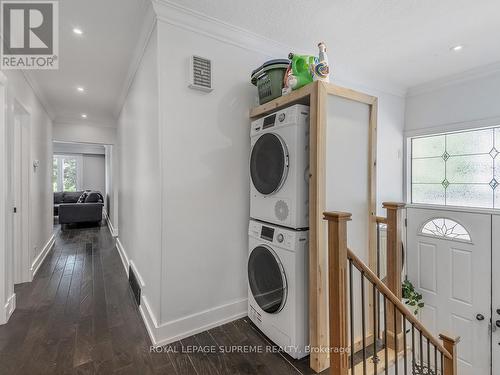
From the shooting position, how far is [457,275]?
297 centimetres

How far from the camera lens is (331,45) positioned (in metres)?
2.50

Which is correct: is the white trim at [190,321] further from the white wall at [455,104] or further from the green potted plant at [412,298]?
the white wall at [455,104]

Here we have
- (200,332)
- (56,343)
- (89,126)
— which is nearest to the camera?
(56,343)

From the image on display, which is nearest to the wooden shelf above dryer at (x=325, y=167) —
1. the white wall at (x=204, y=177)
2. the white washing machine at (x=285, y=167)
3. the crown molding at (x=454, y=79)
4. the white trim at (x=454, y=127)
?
the white washing machine at (x=285, y=167)

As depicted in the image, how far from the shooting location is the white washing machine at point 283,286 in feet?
5.47

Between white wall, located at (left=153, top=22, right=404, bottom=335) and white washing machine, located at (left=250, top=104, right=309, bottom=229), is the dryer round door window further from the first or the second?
white wall, located at (left=153, top=22, right=404, bottom=335)

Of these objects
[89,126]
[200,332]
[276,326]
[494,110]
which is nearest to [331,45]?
[494,110]

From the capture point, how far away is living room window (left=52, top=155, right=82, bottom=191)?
29.2ft

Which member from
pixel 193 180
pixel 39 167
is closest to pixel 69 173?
pixel 39 167

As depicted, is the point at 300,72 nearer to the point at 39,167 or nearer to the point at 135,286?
the point at 135,286

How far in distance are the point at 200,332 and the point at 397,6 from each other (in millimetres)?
3019

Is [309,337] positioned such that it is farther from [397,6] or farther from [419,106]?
[419,106]

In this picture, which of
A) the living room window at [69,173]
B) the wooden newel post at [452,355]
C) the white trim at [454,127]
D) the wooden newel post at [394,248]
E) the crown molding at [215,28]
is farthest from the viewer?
the living room window at [69,173]

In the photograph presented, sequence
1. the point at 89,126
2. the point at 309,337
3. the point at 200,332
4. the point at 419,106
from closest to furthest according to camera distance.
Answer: the point at 309,337 < the point at 200,332 < the point at 419,106 < the point at 89,126
